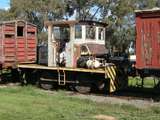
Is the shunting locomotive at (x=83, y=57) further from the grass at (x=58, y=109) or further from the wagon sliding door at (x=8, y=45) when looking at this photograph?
the grass at (x=58, y=109)

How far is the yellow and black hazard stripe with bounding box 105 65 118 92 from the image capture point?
766 inches

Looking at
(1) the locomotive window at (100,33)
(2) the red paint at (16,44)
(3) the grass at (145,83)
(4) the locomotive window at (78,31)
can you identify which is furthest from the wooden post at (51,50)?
(3) the grass at (145,83)

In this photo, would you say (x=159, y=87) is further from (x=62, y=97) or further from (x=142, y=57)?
(x=62, y=97)

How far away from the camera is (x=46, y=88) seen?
21.8 metres

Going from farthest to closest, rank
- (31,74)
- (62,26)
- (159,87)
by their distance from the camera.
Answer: (31,74) < (62,26) < (159,87)

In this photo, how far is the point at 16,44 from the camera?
23.4 meters

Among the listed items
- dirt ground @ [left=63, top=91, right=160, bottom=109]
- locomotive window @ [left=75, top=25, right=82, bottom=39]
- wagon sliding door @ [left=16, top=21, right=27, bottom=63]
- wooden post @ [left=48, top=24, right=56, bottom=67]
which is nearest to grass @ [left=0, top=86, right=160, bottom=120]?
dirt ground @ [left=63, top=91, right=160, bottom=109]

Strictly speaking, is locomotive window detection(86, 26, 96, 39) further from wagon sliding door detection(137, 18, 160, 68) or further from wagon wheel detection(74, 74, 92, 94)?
wagon sliding door detection(137, 18, 160, 68)

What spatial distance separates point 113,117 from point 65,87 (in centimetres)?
854

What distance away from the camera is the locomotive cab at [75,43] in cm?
2067

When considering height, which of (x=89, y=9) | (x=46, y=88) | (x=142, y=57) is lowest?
(x=46, y=88)

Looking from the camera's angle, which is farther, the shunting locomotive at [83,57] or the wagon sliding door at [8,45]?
the wagon sliding door at [8,45]

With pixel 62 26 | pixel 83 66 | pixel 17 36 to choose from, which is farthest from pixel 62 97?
pixel 17 36

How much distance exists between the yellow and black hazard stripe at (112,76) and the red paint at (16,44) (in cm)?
570
